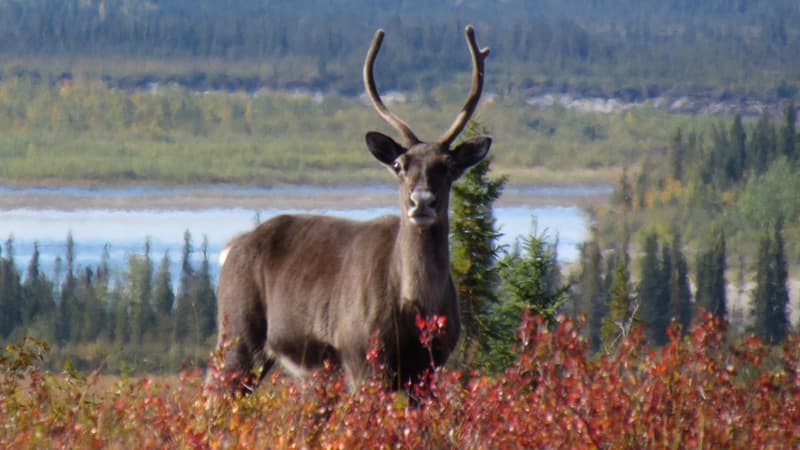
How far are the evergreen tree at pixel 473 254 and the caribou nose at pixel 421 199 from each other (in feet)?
63.1

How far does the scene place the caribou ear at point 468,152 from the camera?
37.7ft

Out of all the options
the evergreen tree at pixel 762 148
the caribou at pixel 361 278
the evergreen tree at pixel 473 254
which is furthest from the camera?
the evergreen tree at pixel 762 148

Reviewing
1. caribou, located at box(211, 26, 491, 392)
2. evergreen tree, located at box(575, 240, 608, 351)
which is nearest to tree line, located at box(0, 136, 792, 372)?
evergreen tree, located at box(575, 240, 608, 351)

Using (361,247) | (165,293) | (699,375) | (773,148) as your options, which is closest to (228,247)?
(361,247)

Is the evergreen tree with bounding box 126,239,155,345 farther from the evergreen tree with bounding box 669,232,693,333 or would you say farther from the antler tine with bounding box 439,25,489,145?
the antler tine with bounding box 439,25,489,145

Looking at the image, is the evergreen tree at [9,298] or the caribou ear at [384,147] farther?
the evergreen tree at [9,298]

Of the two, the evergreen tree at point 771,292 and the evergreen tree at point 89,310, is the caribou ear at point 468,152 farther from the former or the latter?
the evergreen tree at point 89,310

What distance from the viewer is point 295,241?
12.9m

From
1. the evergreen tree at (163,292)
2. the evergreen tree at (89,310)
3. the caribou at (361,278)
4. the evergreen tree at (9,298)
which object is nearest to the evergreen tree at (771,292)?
the evergreen tree at (163,292)

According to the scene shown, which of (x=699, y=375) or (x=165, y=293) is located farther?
(x=165, y=293)

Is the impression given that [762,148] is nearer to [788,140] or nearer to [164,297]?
[788,140]

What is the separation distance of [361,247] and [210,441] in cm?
439

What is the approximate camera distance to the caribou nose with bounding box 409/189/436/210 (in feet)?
35.2

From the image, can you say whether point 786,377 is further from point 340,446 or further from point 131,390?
point 131,390
